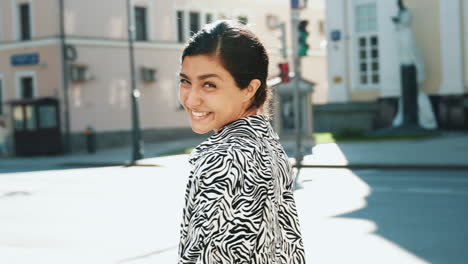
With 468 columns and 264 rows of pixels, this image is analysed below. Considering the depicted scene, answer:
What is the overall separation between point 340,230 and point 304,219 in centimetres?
91

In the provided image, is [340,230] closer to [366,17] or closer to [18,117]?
[366,17]

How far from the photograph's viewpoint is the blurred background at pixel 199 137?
26.4ft

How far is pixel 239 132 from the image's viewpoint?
7.06ft

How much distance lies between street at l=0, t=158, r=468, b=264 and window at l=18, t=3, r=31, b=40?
16.3 m

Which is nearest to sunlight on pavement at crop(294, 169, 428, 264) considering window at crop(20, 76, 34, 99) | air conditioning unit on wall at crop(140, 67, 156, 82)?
window at crop(20, 76, 34, 99)

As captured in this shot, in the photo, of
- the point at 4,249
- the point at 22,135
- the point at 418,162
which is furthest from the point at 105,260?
the point at 22,135

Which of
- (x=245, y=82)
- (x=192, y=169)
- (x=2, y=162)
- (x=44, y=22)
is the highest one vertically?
(x=44, y=22)

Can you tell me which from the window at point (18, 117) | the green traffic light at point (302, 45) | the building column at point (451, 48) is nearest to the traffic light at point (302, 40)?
the green traffic light at point (302, 45)

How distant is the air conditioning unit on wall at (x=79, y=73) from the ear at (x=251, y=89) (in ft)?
90.1

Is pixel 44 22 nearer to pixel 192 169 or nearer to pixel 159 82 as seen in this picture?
pixel 159 82

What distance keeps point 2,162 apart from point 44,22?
6703 millimetres

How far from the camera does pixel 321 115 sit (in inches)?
1125

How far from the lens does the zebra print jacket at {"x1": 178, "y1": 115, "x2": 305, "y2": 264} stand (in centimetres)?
196

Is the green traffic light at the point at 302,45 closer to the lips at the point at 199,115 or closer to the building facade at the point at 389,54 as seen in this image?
the building facade at the point at 389,54
